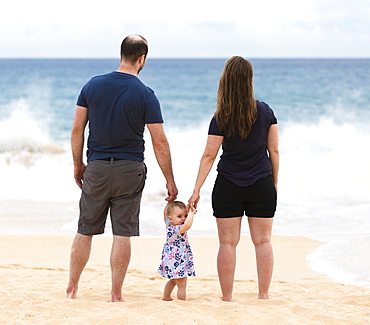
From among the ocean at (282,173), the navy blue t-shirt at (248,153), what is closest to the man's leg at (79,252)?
the navy blue t-shirt at (248,153)

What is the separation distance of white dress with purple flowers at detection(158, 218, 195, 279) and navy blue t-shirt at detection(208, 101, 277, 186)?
562 mm

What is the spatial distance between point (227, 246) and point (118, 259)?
78cm

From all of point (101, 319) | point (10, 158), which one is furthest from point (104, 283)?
point (10, 158)

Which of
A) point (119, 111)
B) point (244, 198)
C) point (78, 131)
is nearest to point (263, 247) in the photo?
point (244, 198)

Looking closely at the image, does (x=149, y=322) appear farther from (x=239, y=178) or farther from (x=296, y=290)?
(x=296, y=290)

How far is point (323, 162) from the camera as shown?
13648mm

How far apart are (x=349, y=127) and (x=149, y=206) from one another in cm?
1448

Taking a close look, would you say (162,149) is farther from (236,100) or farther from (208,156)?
(236,100)

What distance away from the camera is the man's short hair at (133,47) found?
13.6ft

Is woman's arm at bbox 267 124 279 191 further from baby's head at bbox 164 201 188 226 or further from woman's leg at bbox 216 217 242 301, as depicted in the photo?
baby's head at bbox 164 201 188 226

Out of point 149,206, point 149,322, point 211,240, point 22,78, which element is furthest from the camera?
point 22,78

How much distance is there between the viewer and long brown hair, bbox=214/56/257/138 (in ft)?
13.6

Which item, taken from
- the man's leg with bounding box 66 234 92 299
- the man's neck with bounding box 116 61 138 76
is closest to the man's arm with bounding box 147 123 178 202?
the man's neck with bounding box 116 61 138 76

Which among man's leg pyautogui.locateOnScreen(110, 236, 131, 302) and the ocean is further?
the ocean
